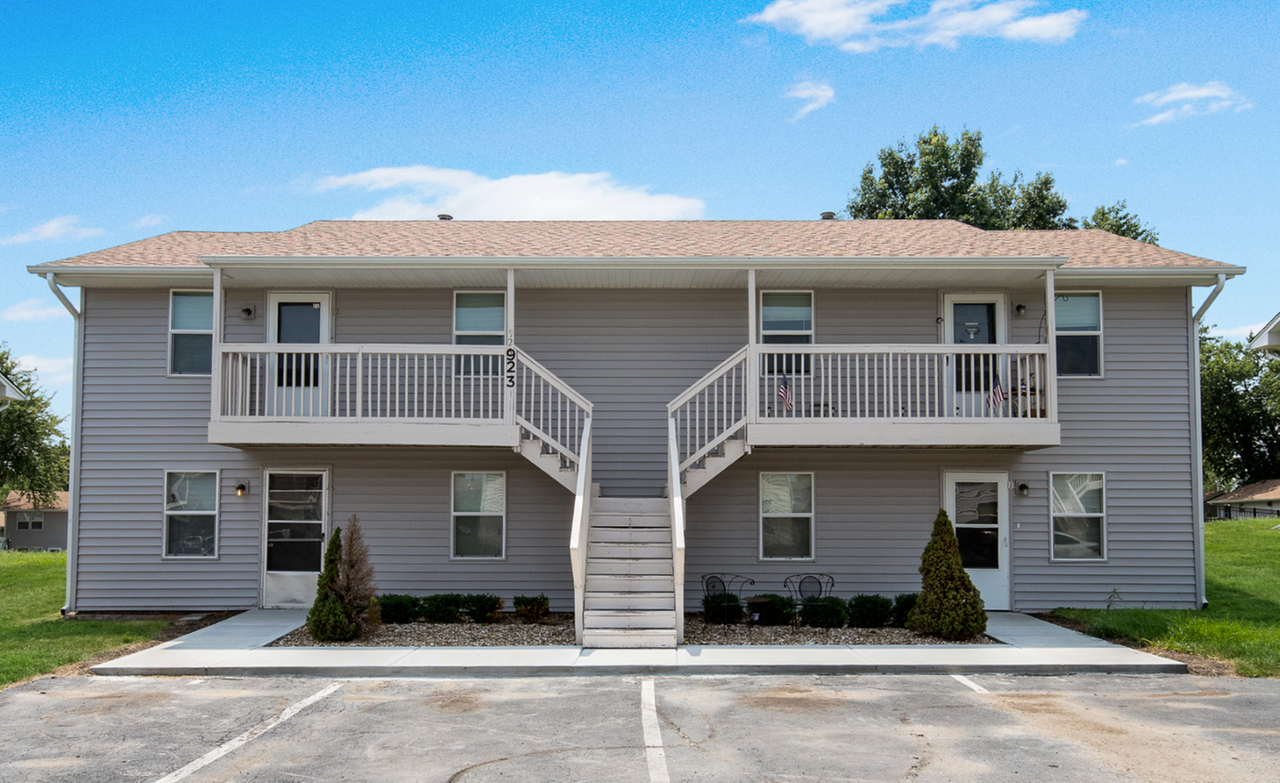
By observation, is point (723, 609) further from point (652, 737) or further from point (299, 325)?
point (299, 325)

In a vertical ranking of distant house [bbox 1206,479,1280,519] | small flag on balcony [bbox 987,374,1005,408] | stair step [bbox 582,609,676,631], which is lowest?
stair step [bbox 582,609,676,631]

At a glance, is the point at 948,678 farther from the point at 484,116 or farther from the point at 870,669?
the point at 484,116

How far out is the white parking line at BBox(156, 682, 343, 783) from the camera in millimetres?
5879

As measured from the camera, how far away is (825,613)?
38.2 feet

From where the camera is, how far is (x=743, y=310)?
1327cm

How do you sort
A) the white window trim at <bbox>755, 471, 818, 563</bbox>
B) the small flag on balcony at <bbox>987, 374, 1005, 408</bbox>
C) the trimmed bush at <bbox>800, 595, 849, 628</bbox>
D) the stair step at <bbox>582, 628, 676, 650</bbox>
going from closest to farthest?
the stair step at <bbox>582, 628, 676, 650</bbox> < the trimmed bush at <bbox>800, 595, 849, 628</bbox> < the small flag on balcony at <bbox>987, 374, 1005, 408</bbox> < the white window trim at <bbox>755, 471, 818, 563</bbox>

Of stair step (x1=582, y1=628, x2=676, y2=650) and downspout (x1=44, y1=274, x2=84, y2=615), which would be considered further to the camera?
downspout (x1=44, y1=274, x2=84, y2=615)

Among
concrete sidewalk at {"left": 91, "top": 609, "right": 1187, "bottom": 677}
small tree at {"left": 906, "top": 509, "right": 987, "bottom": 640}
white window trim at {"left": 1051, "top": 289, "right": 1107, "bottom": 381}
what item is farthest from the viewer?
white window trim at {"left": 1051, "top": 289, "right": 1107, "bottom": 381}

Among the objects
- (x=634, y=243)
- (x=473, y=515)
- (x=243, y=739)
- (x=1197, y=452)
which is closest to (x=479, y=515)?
(x=473, y=515)

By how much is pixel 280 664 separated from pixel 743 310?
7677 mm

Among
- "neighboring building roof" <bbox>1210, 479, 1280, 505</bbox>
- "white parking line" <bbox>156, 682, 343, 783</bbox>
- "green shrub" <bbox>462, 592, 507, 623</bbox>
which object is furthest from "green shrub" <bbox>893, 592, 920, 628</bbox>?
"neighboring building roof" <bbox>1210, 479, 1280, 505</bbox>

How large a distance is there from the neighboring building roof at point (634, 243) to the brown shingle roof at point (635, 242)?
15 mm

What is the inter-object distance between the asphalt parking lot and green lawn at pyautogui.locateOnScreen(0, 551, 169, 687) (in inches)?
29.1

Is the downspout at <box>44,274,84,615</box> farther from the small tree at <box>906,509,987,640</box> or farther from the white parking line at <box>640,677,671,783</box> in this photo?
the small tree at <box>906,509,987,640</box>
